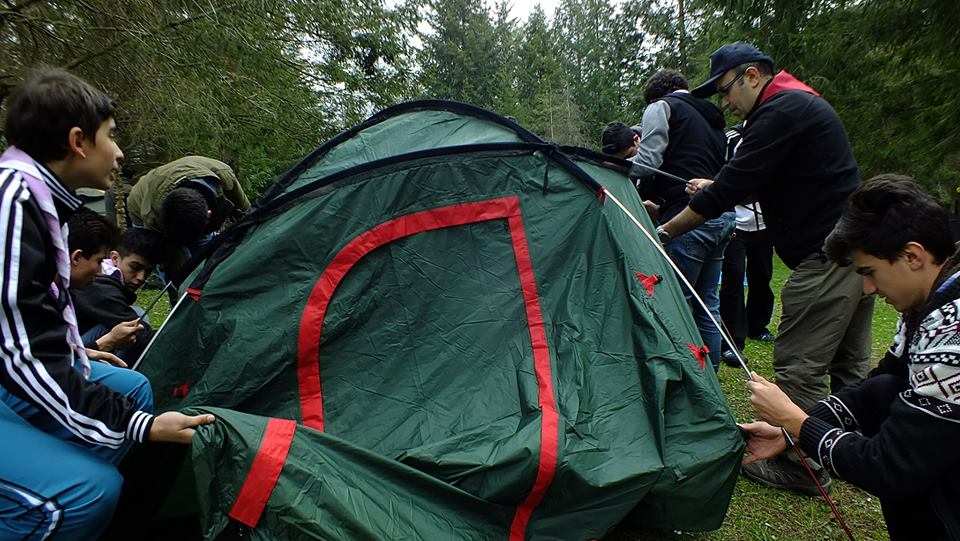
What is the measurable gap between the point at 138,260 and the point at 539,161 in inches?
89.6

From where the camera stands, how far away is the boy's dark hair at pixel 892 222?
1668mm

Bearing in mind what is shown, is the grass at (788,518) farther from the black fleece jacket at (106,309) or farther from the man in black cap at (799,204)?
the black fleece jacket at (106,309)

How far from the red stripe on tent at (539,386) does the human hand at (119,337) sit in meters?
1.80

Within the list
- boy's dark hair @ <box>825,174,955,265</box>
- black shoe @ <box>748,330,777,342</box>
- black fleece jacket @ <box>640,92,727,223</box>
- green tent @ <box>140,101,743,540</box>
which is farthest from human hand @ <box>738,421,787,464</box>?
black shoe @ <box>748,330,777,342</box>

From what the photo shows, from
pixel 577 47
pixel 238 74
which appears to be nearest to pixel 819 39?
pixel 238 74

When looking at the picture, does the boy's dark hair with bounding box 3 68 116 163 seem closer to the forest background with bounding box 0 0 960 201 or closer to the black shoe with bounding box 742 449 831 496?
the black shoe with bounding box 742 449 831 496

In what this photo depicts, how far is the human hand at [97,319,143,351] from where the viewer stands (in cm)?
263

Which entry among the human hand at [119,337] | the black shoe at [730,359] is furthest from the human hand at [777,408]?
the black shoe at [730,359]

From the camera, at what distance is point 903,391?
1.63 metres

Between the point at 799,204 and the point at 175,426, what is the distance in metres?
2.72

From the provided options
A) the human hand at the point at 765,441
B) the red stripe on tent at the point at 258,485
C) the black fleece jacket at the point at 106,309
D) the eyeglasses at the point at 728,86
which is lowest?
the human hand at the point at 765,441

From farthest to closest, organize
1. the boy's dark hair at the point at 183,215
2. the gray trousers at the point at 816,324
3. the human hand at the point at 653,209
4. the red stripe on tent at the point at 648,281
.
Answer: the human hand at the point at 653,209, the boy's dark hair at the point at 183,215, the gray trousers at the point at 816,324, the red stripe on tent at the point at 648,281

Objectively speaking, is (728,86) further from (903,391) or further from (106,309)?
(106,309)

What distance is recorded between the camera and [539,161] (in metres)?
2.56
